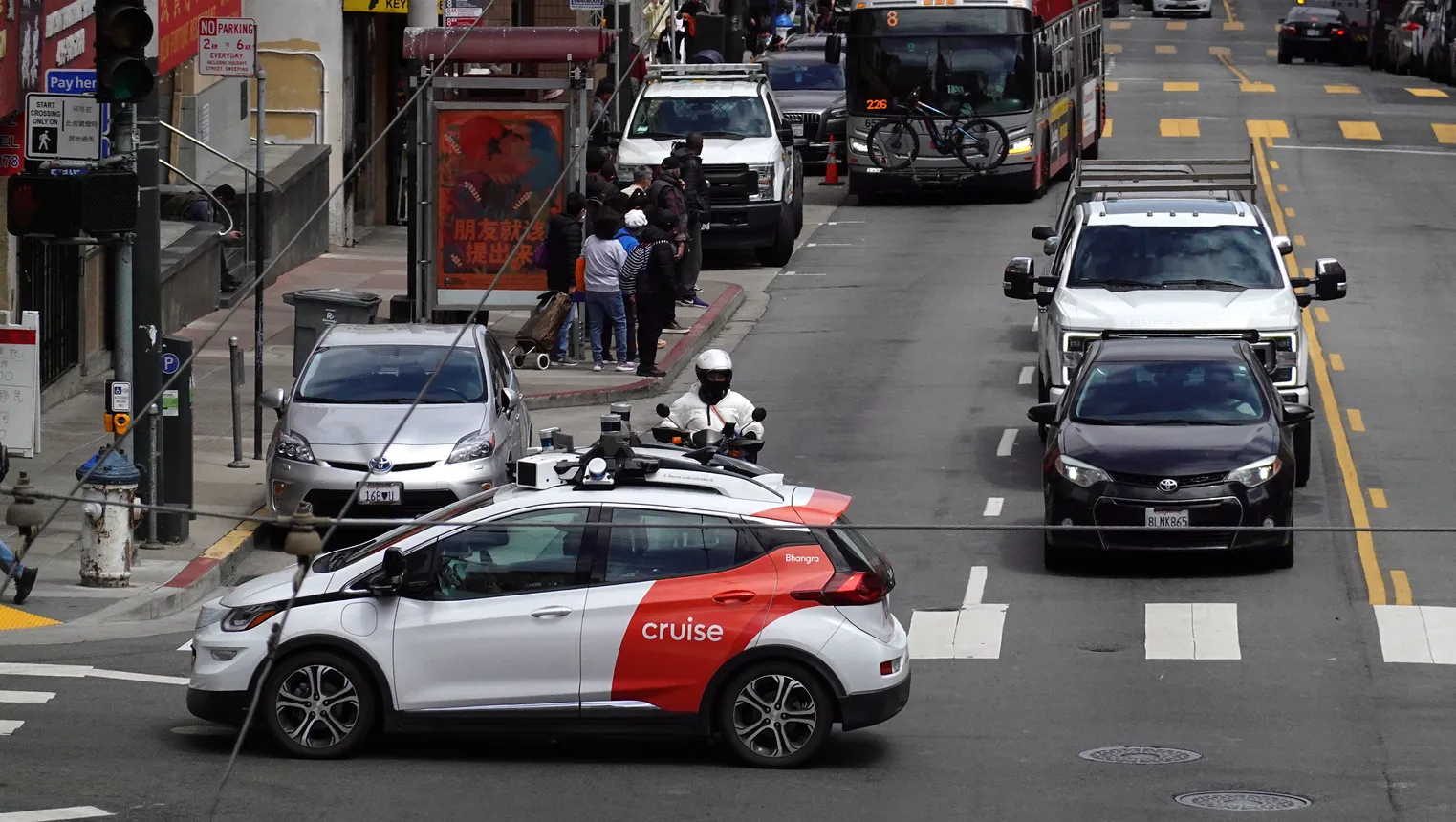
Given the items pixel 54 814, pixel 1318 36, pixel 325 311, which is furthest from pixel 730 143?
pixel 1318 36

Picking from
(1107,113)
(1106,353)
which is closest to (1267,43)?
(1107,113)

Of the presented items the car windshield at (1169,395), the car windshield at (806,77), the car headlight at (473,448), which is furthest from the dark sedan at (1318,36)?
the car headlight at (473,448)

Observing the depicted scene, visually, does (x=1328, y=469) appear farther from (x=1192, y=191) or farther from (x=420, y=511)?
(x=420, y=511)

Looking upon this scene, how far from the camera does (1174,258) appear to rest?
2128 centimetres

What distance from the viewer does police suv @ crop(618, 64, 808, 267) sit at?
31.4 metres

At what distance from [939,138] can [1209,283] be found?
16.1m

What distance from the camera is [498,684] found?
11.9m

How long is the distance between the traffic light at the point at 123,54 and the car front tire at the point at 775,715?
6.40m

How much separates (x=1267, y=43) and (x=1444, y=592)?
60.3 m

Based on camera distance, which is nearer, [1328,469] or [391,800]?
[391,800]

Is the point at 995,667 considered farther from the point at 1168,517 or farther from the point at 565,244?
the point at 565,244

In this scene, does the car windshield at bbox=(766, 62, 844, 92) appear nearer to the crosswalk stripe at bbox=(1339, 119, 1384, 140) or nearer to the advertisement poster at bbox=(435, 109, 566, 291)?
the crosswalk stripe at bbox=(1339, 119, 1384, 140)

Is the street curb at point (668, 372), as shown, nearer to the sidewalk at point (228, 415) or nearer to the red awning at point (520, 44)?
the sidewalk at point (228, 415)

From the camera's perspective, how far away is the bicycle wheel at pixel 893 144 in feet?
120
